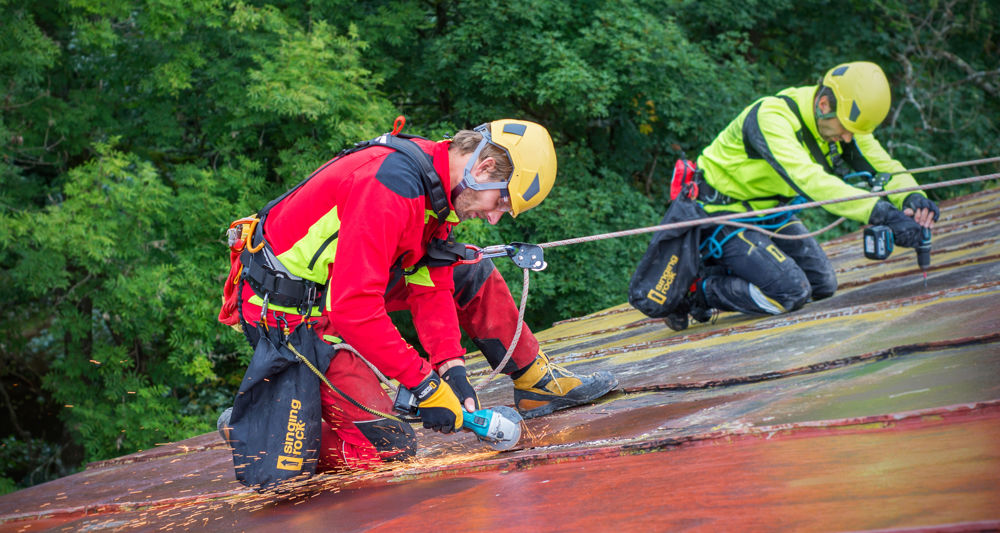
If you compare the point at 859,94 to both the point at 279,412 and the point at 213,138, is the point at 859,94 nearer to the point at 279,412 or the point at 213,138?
the point at 279,412

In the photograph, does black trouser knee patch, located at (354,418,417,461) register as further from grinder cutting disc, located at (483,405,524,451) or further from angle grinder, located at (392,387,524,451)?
grinder cutting disc, located at (483,405,524,451)

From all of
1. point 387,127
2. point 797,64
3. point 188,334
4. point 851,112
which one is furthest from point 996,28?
point 188,334

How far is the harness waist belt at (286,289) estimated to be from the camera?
2701mm

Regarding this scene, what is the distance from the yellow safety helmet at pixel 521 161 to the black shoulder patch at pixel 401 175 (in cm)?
16

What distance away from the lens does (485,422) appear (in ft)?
8.39

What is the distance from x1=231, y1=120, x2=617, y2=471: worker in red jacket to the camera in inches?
93.9

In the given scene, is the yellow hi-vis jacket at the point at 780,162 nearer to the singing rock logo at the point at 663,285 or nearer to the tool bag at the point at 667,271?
the tool bag at the point at 667,271

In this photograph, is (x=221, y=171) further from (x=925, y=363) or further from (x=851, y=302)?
(x=925, y=363)

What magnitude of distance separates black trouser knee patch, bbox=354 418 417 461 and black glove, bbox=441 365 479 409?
200 mm

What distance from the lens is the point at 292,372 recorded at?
8.73 ft

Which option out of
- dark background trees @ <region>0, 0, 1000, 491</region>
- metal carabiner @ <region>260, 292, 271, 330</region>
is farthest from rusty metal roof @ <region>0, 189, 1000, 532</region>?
dark background trees @ <region>0, 0, 1000, 491</region>

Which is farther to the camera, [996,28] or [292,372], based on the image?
[996,28]

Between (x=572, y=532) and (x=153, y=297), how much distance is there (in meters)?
6.25

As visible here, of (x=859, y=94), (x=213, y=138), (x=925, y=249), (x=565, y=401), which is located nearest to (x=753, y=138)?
(x=859, y=94)
